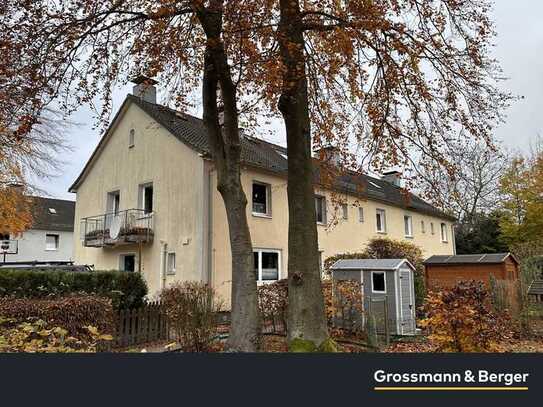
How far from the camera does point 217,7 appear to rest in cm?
820

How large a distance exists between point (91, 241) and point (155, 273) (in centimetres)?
392

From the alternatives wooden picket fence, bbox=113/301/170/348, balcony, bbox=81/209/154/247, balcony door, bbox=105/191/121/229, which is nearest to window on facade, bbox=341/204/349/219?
balcony, bbox=81/209/154/247

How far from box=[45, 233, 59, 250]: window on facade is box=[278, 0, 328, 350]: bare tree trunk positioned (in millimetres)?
38637

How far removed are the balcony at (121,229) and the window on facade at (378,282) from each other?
9.63 metres

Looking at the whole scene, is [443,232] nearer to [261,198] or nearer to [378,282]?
[261,198]

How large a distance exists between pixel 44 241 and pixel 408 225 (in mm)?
31608

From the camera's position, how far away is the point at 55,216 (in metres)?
Result: 44.6

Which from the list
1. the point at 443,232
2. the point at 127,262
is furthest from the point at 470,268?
the point at 443,232

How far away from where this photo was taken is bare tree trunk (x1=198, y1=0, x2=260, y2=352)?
841cm

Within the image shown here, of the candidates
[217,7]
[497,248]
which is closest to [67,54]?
[217,7]

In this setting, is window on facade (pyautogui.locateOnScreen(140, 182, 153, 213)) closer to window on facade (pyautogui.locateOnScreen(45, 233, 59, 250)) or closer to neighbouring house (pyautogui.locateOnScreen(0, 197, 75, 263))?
neighbouring house (pyautogui.locateOnScreen(0, 197, 75, 263))

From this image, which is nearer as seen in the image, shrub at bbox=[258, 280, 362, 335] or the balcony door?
shrub at bbox=[258, 280, 362, 335]
